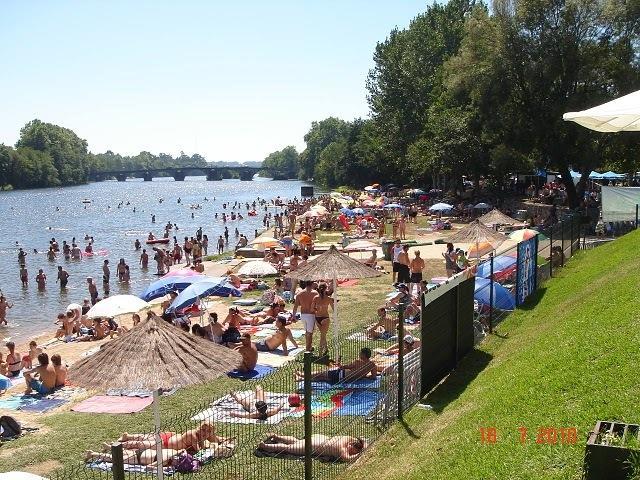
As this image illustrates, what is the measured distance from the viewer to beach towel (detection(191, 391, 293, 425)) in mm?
9359

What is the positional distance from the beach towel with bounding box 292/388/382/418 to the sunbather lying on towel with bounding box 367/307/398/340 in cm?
270

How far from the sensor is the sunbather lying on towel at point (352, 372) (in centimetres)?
1017

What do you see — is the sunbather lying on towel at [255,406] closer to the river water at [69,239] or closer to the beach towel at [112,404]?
the beach towel at [112,404]

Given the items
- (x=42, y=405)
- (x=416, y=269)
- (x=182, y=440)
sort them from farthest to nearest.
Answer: (x=416, y=269)
(x=42, y=405)
(x=182, y=440)

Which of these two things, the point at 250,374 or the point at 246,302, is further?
the point at 246,302

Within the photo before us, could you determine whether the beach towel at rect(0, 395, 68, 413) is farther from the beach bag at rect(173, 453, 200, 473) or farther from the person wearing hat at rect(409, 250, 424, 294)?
the person wearing hat at rect(409, 250, 424, 294)

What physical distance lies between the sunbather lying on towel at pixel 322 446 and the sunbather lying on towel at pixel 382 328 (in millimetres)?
4624

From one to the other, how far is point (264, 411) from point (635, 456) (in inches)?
230

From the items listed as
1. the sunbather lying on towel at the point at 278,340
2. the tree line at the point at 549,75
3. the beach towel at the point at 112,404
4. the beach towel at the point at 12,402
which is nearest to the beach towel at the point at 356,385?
the beach towel at the point at 112,404

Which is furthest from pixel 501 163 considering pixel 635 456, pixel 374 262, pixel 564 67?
pixel 635 456

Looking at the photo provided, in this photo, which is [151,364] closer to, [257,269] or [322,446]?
[322,446]

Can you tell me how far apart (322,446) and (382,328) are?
5691 mm

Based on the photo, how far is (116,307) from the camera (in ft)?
49.5

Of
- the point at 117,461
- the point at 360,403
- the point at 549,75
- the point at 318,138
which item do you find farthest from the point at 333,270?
the point at 318,138
